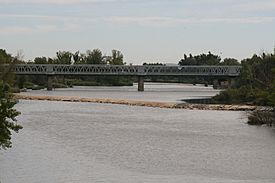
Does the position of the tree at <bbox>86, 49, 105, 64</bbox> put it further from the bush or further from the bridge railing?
the bush

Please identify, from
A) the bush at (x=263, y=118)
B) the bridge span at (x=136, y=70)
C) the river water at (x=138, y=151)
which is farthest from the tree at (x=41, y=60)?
the bush at (x=263, y=118)

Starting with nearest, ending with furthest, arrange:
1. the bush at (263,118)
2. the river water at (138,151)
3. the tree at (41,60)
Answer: the river water at (138,151)
the bush at (263,118)
the tree at (41,60)

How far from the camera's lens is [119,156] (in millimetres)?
40438

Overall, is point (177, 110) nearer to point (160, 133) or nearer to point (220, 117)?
point (220, 117)

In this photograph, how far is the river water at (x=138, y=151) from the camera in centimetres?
3303

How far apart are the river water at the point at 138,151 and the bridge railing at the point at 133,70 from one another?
8546cm

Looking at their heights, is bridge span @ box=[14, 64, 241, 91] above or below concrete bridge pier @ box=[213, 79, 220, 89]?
above

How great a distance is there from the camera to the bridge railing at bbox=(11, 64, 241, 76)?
15662 centimetres

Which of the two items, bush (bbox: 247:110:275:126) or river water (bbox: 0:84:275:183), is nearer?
river water (bbox: 0:84:275:183)

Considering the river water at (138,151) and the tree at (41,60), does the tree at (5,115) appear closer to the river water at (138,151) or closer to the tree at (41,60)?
the river water at (138,151)

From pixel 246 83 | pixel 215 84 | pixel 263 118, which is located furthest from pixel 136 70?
pixel 263 118

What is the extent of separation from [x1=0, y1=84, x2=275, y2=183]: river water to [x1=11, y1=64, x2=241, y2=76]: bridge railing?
85.5 metres

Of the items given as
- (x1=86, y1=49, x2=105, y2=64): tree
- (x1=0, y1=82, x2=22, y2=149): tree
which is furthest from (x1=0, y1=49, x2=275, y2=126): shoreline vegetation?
(x1=0, y1=82, x2=22, y2=149): tree

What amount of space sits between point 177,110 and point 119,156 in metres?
49.0
